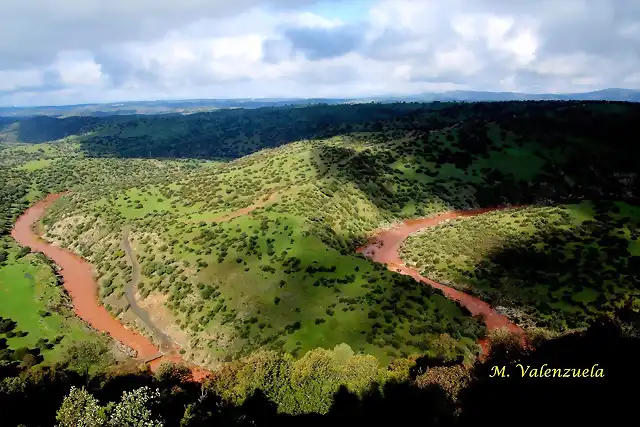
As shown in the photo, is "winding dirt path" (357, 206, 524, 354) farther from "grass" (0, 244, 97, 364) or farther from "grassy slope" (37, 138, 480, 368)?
"grass" (0, 244, 97, 364)

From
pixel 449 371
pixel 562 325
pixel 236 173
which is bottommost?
pixel 562 325

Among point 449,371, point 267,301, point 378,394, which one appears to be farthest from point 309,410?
point 267,301

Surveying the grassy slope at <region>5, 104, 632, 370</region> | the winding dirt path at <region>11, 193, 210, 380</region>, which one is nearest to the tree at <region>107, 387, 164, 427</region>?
the winding dirt path at <region>11, 193, 210, 380</region>

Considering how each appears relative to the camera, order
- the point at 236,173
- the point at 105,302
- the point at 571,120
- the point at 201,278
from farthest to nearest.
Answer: the point at 571,120 → the point at 236,173 → the point at 105,302 → the point at 201,278

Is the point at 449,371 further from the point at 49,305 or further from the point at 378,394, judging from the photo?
the point at 49,305

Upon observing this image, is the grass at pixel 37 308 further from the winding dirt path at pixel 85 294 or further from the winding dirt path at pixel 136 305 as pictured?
the winding dirt path at pixel 136 305
